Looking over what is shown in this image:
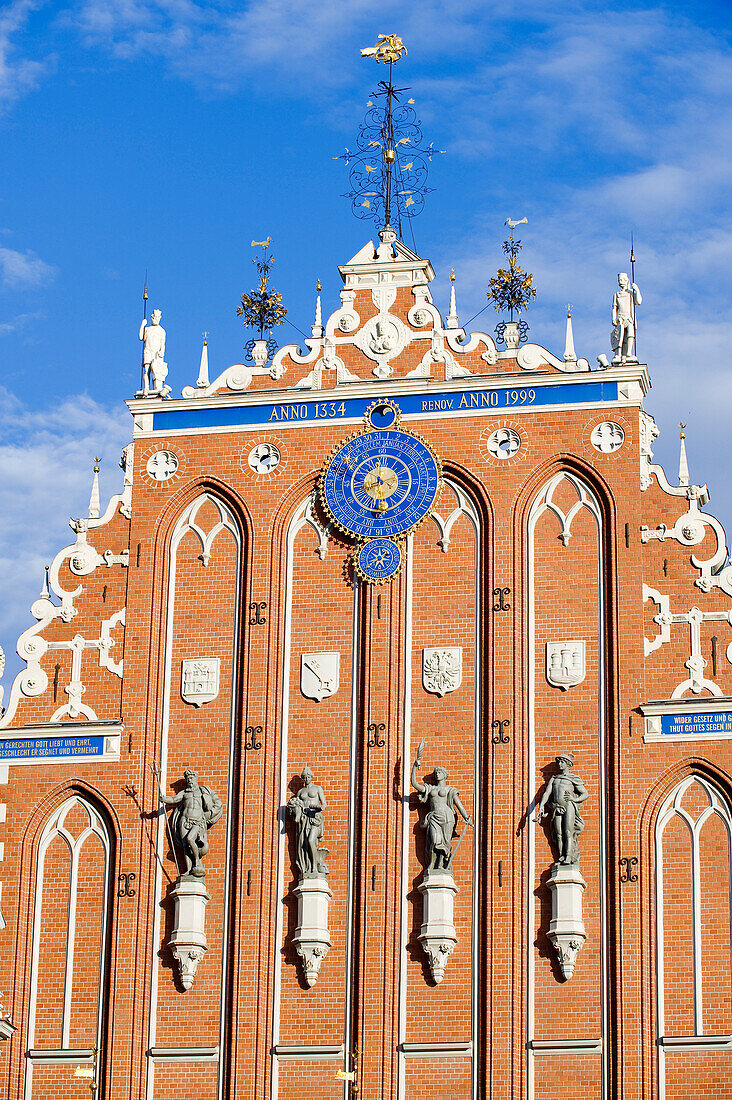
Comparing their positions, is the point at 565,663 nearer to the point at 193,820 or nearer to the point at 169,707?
the point at 193,820

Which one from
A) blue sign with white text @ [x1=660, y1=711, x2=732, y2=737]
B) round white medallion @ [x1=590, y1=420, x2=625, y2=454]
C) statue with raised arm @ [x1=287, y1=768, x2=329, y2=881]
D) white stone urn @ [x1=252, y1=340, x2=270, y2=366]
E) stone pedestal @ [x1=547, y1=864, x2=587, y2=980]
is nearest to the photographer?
stone pedestal @ [x1=547, y1=864, x2=587, y2=980]

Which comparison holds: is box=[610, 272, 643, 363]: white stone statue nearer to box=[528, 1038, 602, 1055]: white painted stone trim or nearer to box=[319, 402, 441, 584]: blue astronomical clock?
box=[319, 402, 441, 584]: blue astronomical clock

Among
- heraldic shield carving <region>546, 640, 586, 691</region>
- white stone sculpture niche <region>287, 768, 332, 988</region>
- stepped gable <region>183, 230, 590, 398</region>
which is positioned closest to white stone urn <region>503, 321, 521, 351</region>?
stepped gable <region>183, 230, 590, 398</region>

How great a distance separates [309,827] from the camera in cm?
3022

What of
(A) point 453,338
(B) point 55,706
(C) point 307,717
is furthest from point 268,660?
(A) point 453,338

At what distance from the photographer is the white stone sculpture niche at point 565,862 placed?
1145 inches

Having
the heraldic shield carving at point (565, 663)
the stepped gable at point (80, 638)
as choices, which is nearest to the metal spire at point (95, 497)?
the stepped gable at point (80, 638)

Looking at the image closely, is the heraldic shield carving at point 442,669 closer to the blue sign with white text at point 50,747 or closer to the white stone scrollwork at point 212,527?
the white stone scrollwork at point 212,527

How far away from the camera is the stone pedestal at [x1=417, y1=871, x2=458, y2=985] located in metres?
29.5

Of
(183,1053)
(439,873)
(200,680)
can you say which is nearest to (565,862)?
(439,873)

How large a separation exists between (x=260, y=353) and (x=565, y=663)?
20.5ft

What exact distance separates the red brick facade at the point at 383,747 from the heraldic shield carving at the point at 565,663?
0.10 meters

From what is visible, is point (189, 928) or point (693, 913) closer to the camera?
point (693, 913)

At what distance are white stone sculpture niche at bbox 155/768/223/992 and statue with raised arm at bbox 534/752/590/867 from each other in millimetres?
4209
